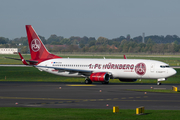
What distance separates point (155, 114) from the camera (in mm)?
23328

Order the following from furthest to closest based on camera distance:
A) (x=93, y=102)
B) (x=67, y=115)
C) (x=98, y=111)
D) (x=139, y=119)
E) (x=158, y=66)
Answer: (x=158, y=66) < (x=93, y=102) < (x=98, y=111) < (x=67, y=115) < (x=139, y=119)

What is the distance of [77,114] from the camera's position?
23359 mm

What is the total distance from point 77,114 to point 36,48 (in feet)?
133

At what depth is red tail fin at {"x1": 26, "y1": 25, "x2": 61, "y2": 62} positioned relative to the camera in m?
62.6

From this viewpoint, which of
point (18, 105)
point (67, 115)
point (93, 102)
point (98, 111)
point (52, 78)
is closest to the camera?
point (67, 115)

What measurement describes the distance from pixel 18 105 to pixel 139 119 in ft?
36.5

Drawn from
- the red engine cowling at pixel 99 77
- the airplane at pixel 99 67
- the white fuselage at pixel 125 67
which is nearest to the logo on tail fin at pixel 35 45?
the airplane at pixel 99 67

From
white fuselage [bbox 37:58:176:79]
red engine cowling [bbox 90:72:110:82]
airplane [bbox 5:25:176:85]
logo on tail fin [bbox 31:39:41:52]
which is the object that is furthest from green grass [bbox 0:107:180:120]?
logo on tail fin [bbox 31:39:41:52]

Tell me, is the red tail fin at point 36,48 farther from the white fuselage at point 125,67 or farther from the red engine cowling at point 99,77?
the red engine cowling at point 99,77

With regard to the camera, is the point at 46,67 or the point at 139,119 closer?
the point at 139,119

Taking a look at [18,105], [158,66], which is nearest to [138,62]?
[158,66]

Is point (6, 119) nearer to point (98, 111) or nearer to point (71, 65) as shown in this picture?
point (98, 111)

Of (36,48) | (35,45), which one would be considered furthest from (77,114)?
(35,45)

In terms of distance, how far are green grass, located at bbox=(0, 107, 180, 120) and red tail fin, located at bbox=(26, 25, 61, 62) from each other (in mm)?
36949
